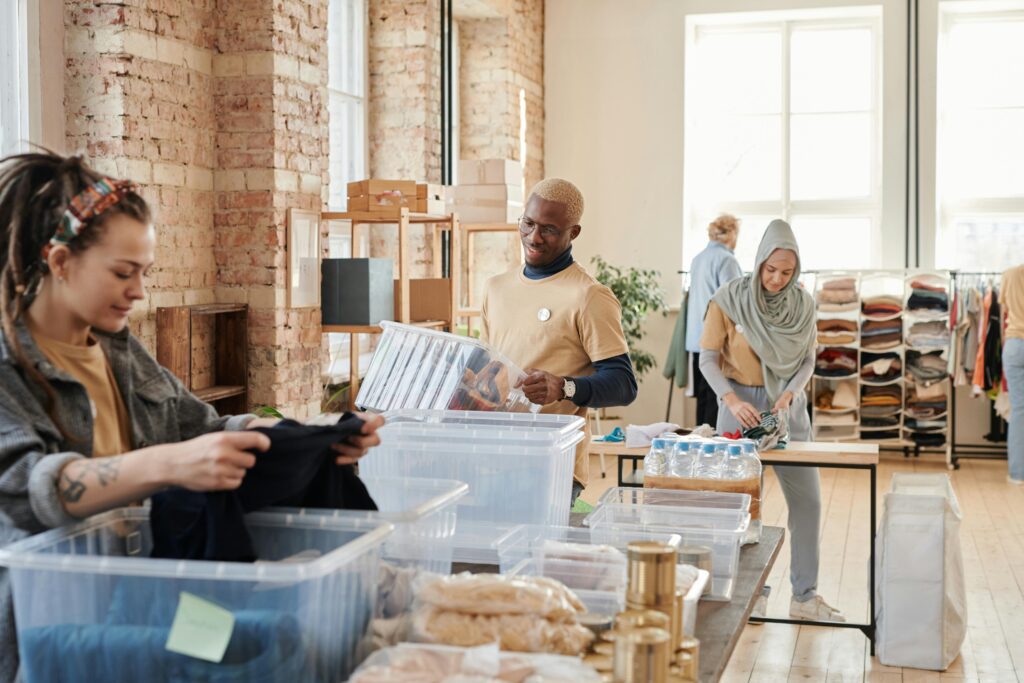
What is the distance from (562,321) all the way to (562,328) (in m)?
0.02

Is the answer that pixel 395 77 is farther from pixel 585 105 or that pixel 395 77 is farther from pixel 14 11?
pixel 14 11

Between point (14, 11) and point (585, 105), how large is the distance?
5444 millimetres

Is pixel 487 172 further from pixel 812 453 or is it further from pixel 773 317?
pixel 812 453

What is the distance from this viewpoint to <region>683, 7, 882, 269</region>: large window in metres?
8.62

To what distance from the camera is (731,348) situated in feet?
14.9

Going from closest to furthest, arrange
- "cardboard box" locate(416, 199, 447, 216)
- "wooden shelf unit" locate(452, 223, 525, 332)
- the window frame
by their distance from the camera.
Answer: "cardboard box" locate(416, 199, 447, 216), "wooden shelf unit" locate(452, 223, 525, 332), the window frame

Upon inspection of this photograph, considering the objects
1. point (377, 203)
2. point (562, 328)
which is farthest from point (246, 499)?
point (377, 203)

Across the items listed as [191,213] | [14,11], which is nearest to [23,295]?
[14,11]

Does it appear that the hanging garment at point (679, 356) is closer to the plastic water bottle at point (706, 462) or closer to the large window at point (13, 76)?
the large window at point (13, 76)

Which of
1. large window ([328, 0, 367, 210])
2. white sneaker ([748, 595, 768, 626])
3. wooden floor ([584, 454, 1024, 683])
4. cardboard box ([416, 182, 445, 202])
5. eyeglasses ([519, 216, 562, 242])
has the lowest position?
wooden floor ([584, 454, 1024, 683])

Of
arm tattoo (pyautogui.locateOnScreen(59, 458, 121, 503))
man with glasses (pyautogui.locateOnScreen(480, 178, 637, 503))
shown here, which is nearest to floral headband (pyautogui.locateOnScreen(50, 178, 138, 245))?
arm tattoo (pyautogui.locateOnScreen(59, 458, 121, 503))

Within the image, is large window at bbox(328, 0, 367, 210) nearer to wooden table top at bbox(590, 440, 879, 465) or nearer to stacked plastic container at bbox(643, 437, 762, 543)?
wooden table top at bbox(590, 440, 879, 465)

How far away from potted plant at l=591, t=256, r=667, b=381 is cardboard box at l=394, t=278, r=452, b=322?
7.91 feet

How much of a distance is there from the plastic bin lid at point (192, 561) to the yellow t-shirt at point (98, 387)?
6.6 inches
